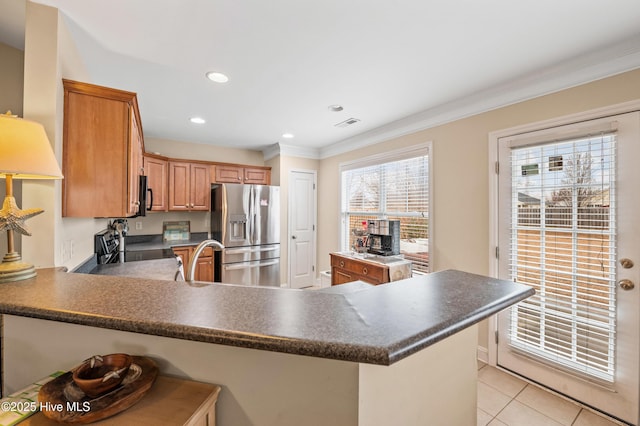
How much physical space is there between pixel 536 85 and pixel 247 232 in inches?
147

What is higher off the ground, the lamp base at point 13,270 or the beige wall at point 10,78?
the beige wall at point 10,78

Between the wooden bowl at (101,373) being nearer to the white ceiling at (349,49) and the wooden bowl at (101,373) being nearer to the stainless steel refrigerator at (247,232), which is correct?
the white ceiling at (349,49)

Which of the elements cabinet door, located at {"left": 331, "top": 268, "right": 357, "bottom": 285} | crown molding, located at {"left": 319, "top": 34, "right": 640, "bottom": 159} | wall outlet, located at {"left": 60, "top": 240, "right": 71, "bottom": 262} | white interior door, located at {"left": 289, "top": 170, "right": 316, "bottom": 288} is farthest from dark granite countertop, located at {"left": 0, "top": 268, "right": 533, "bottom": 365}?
white interior door, located at {"left": 289, "top": 170, "right": 316, "bottom": 288}

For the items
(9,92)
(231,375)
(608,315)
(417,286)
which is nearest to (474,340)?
(417,286)

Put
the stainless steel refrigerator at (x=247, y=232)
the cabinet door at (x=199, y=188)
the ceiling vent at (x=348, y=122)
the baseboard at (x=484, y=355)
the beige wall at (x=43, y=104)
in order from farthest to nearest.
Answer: the cabinet door at (x=199, y=188), the stainless steel refrigerator at (x=247, y=232), the ceiling vent at (x=348, y=122), the baseboard at (x=484, y=355), the beige wall at (x=43, y=104)

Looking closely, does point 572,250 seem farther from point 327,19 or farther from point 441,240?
point 327,19

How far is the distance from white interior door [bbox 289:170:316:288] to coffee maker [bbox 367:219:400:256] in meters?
1.70

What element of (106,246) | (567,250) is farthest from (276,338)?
(106,246)

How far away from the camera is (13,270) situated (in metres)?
1.07

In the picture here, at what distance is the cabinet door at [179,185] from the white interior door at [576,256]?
4116 millimetres

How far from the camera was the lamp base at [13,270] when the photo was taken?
41.2 inches

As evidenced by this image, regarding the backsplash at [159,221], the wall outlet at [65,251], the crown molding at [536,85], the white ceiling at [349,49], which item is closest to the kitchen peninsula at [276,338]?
the wall outlet at [65,251]

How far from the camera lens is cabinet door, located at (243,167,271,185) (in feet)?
15.0

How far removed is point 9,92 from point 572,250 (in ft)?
13.3
